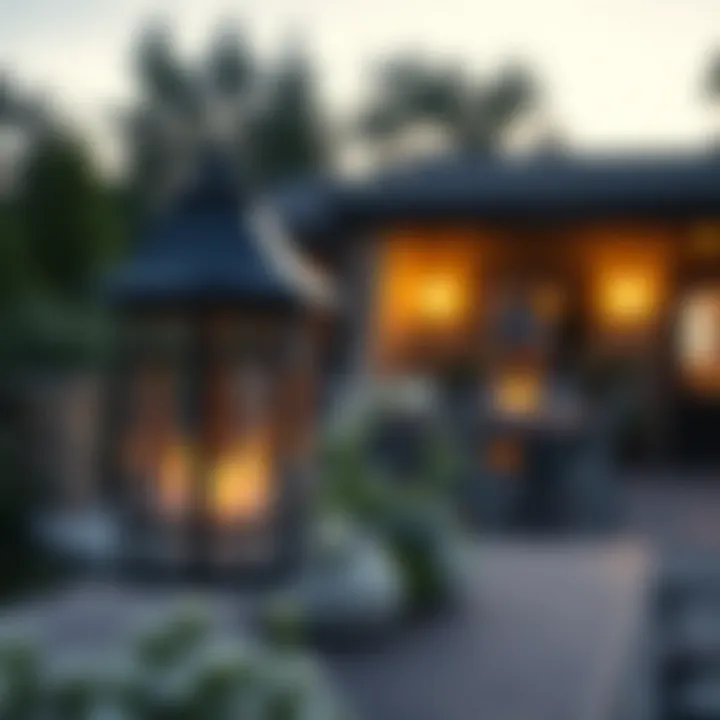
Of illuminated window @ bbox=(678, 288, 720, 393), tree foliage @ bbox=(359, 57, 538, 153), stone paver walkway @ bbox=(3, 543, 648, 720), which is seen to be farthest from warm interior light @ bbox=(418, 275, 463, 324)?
tree foliage @ bbox=(359, 57, 538, 153)

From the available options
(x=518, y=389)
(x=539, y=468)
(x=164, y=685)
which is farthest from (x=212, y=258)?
(x=518, y=389)

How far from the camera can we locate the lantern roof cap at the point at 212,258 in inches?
226

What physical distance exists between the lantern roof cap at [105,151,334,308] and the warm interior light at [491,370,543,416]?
4888 millimetres

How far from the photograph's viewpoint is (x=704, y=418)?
13078 millimetres

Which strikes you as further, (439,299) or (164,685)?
(439,299)

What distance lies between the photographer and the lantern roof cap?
18.9 feet

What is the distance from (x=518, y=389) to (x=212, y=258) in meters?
5.71

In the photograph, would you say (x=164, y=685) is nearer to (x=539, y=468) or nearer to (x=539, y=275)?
(x=539, y=468)

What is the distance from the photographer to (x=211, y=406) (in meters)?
5.55

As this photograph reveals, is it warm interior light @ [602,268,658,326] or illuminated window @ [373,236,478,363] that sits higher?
illuminated window @ [373,236,478,363]

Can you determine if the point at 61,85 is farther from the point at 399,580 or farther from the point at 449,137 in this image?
the point at 449,137

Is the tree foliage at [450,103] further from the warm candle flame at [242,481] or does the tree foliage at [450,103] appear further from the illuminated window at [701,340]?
the warm candle flame at [242,481]

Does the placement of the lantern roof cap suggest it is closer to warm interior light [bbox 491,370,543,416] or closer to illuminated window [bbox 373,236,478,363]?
warm interior light [bbox 491,370,543,416]

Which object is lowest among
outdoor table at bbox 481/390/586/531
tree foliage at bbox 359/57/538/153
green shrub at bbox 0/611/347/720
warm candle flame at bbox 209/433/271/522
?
green shrub at bbox 0/611/347/720
